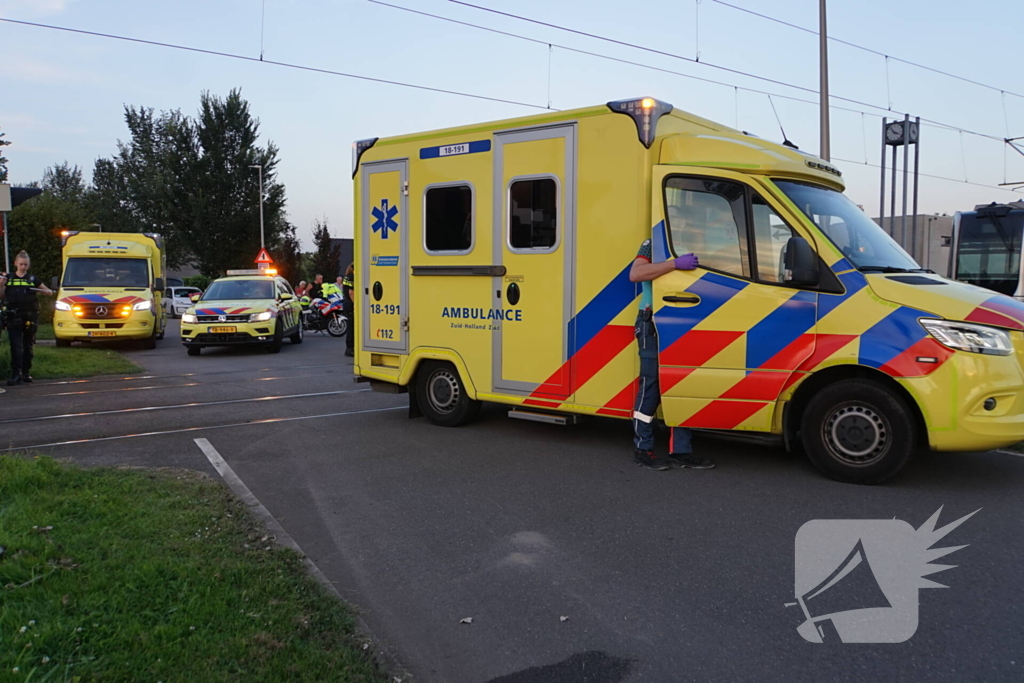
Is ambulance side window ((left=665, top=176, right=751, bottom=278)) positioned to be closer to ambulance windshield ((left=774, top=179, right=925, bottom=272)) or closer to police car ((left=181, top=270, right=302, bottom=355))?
ambulance windshield ((left=774, top=179, right=925, bottom=272))

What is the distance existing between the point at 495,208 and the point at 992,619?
5.23 metres

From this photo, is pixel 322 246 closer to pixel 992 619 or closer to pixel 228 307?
pixel 228 307

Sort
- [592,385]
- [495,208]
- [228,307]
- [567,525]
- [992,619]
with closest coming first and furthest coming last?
[992,619], [567,525], [592,385], [495,208], [228,307]

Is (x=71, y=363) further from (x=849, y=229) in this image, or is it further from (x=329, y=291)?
(x=849, y=229)

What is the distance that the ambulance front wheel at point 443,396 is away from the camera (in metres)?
8.29

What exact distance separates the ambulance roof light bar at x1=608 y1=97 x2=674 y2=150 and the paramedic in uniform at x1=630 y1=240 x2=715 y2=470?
903 mm

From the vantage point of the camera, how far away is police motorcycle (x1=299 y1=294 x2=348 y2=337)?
77.0ft

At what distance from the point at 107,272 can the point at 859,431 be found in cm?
1747

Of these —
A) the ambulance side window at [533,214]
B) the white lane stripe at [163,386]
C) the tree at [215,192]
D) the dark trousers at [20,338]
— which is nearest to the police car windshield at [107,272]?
the dark trousers at [20,338]

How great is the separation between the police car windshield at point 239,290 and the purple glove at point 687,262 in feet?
44.8

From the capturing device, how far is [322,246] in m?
46.9

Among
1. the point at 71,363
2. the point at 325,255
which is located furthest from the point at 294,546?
the point at 325,255

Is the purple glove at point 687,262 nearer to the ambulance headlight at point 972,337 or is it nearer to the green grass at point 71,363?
the ambulance headlight at point 972,337

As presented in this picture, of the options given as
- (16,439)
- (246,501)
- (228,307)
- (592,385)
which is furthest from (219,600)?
(228,307)
